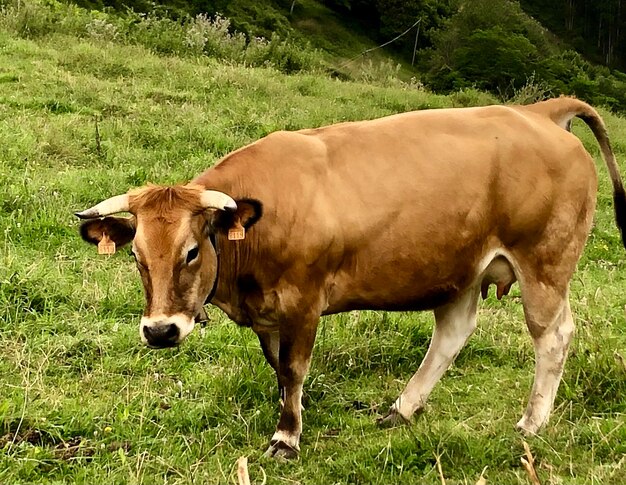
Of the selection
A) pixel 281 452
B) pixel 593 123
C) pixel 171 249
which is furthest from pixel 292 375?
pixel 593 123

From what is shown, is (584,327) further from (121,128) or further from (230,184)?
(121,128)

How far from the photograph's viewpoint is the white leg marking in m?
5.13

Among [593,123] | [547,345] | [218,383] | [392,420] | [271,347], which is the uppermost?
[593,123]

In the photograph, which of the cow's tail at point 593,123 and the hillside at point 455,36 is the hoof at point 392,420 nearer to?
the cow's tail at point 593,123

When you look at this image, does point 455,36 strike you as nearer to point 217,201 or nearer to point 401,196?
point 401,196

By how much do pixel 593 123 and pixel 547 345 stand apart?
1.55 metres

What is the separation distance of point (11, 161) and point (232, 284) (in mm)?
4997

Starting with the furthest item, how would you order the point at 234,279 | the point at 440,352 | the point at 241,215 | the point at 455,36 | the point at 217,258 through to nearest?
the point at 455,36 → the point at 440,352 → the point at 234,279 → the point at 217,258 → the point at 241,215

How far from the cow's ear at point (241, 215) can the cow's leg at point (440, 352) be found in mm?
1532

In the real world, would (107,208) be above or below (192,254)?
above

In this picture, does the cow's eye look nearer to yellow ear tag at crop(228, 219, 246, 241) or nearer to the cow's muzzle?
yellow ear tag at crop(228, 219, 246, 241)

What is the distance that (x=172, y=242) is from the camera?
13.7ft

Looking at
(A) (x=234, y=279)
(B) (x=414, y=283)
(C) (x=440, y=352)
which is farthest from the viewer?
(C) (x=440, y=352)

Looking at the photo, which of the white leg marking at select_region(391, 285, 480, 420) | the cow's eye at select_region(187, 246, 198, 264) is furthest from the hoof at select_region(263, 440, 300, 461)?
the cow's eye at select_region(187, 246, 198, 264)
